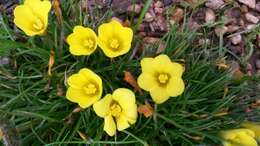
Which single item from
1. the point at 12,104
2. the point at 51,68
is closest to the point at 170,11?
the point at 51,68

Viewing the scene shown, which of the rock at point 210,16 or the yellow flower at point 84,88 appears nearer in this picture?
the yellow flower at point 84,88

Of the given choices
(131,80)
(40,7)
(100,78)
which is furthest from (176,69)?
(40,7)

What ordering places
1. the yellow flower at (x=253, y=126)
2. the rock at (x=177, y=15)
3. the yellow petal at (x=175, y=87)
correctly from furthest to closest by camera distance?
1. the rock at (x=177, y=15)
2. the yellow flower at (x=253, y=126)
3. the yellow petal at (x=175, y=87)

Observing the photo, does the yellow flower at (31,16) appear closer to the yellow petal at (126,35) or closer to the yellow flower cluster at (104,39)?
the yellow flower cluster at (104,39)

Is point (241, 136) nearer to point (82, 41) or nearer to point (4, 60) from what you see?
point (82, 41)

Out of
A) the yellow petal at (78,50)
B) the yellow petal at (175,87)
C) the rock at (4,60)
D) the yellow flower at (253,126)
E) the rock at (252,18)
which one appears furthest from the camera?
the rock at (252,18)

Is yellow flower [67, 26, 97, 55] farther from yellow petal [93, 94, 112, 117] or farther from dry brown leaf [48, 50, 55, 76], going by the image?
yellow petal [93, 94, 112, 117]

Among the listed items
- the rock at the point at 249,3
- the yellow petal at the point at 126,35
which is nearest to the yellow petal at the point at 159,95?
the yellow petal at the point at 126,35

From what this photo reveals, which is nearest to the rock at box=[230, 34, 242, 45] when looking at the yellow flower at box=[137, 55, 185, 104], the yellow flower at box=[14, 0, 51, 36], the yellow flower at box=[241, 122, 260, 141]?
the yellow flower at box=[241, 122, 260, 141]
